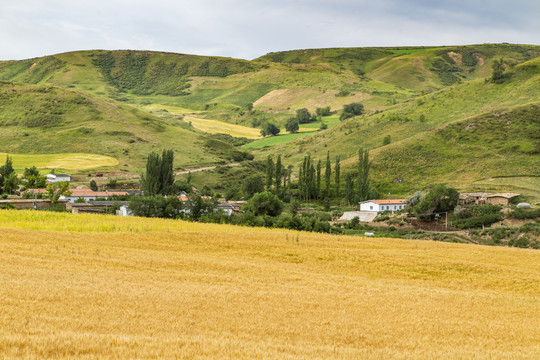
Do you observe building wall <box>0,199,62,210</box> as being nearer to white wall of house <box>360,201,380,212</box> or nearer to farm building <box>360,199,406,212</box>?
white wall of house <box>360,201,380,212</box>

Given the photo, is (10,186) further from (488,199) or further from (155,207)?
(488,199)

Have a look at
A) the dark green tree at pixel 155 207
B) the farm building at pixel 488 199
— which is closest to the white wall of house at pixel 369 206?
the farm building at pixel 488 199

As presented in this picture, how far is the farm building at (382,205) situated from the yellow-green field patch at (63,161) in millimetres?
68244

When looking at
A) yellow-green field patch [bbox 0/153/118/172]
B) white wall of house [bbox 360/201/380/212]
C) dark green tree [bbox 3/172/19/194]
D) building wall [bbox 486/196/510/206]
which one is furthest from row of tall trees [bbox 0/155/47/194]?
building wall [bbox 486/196/510/206]

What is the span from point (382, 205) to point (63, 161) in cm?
8371

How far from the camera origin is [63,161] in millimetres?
134250

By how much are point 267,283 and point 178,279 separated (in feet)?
13.0

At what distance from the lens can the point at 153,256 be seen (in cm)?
3014

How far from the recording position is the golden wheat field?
43.8 feet

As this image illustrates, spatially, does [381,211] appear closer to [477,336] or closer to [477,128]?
[477,128]

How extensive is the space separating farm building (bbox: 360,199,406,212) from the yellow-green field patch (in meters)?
68.2

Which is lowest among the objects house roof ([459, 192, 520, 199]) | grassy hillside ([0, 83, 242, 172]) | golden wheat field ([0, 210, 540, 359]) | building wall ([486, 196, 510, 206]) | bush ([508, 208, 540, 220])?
golden wheat field ([0, 210, 540, 359])

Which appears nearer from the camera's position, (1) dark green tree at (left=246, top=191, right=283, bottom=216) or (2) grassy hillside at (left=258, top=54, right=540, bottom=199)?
Answer: (1) dark green tree at (left=246, top=191, right=283, bottom=216)

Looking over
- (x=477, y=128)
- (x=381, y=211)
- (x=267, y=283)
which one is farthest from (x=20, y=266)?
(x=477, y=128)
